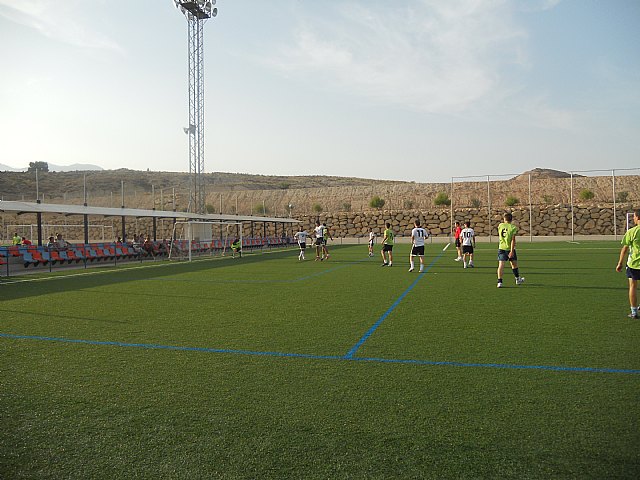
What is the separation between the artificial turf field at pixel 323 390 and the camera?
3.32 metres

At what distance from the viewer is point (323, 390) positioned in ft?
15.3

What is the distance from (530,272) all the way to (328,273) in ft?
20.3

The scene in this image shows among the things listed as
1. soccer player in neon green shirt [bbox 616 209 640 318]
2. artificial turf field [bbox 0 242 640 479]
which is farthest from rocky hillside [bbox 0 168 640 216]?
soccer player in neon green shirt [bbox 616 209 640 318]

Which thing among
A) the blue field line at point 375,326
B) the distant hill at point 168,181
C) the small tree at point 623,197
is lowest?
the blue field line at point 375,326

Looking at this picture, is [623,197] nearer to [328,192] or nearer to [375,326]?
[328,192]

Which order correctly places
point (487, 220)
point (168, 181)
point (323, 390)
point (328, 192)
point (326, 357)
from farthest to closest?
point (168, 181)
point (328, 192)
point (487, 220)
point (326, 357)
point (323, 390)

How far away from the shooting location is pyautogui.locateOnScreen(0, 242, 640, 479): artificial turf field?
3318 mm

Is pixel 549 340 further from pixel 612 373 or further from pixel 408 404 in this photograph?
pixel 408 404

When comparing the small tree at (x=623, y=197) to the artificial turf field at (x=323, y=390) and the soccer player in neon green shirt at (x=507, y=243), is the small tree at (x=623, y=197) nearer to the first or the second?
the soccer player in neon green shirt at (x=507, y=243)

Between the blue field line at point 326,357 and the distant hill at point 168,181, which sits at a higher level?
the distant hill at point 168,181

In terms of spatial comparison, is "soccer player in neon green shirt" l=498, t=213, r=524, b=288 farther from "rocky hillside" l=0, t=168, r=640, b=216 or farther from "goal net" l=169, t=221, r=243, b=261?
"rocky hillside" l=0, t=168, r=640, b=216

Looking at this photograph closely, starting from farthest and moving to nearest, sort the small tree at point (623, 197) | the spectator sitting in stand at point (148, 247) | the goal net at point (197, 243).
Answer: the small tree at point (623, 197) < the goal net at point (197, 243) < the spectator sitting in stand at point (148, 247)

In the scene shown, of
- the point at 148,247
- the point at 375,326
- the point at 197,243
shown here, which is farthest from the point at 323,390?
the point at 197,243

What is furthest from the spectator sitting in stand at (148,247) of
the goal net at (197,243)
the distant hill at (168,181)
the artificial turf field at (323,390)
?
the distant hill at (168,181)
